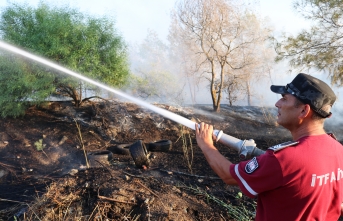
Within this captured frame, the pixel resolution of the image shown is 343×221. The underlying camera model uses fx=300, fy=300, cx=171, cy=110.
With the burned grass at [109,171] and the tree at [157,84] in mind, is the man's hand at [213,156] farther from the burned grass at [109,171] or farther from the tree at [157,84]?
the tree at [157,84]

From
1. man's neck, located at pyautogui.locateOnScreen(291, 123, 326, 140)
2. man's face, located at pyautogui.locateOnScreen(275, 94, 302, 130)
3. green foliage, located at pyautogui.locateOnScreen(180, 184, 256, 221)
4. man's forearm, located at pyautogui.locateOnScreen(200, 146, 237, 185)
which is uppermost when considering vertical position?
man's face, located at pyautogui.locateOnScreen(275, 94, 302, 130)

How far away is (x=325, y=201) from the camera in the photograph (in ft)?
6.63

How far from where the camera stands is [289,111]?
7.25 ft

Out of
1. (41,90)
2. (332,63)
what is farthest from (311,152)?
(332,63)

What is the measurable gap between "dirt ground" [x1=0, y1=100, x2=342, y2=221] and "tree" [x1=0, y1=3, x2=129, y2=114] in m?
1.43

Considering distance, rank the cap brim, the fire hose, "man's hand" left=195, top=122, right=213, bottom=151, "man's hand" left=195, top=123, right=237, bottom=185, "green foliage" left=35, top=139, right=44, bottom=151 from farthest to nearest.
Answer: "green foliage" left=35, top=139, right=44, bottom=151 → the fire hose → "man's hand" left=195, top=122, right=213, bottom=151 → the cap brim → "man's hand" left=195, top=123, right=237, bottom=185

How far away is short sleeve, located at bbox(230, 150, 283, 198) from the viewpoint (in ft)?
6.13

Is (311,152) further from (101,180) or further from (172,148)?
(172,148)

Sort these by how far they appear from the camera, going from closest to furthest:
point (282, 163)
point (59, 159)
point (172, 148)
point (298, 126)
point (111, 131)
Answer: point (282, 163)
point (298, 126)
point (59, 159)
point (172, 148)
point (111, 131)

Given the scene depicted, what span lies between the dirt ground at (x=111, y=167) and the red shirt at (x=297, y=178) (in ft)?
7.54

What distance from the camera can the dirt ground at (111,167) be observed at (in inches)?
165

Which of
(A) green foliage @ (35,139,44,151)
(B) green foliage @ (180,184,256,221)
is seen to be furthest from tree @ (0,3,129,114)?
(B) green foliage @ (180,184,256,221)

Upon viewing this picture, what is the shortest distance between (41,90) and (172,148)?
557cm

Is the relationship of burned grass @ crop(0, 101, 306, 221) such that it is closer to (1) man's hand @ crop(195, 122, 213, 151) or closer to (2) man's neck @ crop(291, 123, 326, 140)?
(1) man's hand @ crop(195, 122, 213, 151)
